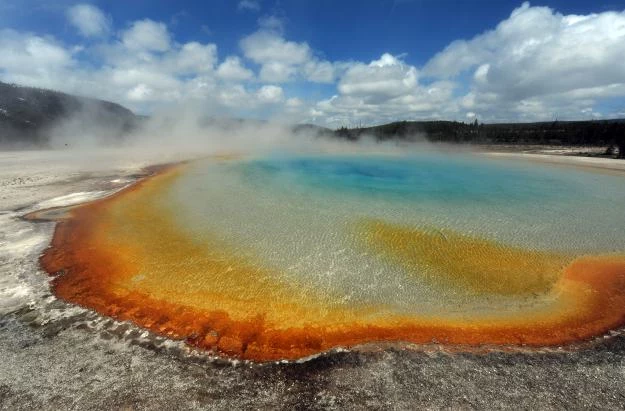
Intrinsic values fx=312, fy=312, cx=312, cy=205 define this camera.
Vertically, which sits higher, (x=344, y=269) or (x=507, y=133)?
(x=507, y=133)

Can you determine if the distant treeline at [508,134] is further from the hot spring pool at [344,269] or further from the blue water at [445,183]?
the hot spring pool at [344,269]

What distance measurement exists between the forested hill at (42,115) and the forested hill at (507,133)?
168ft

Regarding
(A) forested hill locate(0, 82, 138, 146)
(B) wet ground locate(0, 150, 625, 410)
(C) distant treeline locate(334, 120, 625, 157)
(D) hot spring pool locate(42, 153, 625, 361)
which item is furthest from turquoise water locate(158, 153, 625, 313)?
(A) forested hill locate(0, 82, 138, 146)

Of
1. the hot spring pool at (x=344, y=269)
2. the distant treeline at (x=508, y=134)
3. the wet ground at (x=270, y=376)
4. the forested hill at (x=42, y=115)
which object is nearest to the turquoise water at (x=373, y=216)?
the hot spring pool at (x=344, y=269)

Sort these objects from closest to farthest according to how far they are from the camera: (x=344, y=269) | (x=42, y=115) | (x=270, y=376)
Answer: (x=270, y=376) < (x=344, y=269) < (x=42, y=115)

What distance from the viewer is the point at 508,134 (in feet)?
193

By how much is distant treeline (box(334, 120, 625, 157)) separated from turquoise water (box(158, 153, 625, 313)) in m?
25.9

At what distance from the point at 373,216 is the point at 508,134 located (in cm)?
6115

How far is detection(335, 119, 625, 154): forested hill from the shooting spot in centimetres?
4350

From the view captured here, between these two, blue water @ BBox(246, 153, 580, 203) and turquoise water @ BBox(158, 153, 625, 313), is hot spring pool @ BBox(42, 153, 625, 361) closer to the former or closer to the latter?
turquoise water @ BBox(158, 153, 625, 313)

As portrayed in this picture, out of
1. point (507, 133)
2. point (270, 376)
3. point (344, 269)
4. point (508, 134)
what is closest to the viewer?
point (270, 376)

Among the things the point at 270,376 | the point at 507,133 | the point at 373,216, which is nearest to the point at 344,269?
the point at 270,376

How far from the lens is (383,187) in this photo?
16.3 meters

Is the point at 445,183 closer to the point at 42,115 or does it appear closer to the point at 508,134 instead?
the point at 508,134
